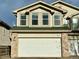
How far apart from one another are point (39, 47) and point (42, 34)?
2.03 metres

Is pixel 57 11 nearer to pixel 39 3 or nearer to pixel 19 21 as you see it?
pixel 39 3

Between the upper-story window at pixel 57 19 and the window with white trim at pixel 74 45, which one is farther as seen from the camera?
the upper-story window at pixel 57 19

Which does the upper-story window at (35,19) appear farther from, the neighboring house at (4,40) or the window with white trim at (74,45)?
the neighboring house at (4,40)

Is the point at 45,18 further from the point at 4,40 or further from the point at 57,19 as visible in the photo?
the point at 4,40

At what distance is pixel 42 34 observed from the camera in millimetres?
42250

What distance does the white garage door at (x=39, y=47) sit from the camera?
41656 millimetres

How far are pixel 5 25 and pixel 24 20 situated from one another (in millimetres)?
8387

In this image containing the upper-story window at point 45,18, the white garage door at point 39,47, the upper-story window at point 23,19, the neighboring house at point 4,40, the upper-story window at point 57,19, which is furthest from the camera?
the neighboring house at point 4,40

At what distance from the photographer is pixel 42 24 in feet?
143

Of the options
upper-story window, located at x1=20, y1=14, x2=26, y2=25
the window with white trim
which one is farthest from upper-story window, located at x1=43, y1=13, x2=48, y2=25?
the window with white trim

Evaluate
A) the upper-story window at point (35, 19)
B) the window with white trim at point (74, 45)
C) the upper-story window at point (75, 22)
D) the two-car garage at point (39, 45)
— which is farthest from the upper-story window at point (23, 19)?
the upper-story window at point (75, 22)

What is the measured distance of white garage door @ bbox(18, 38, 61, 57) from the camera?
41.7 m

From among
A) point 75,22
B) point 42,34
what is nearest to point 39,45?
point 42,34

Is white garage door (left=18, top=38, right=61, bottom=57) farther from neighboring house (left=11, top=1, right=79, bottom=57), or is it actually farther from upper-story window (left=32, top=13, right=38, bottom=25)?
upper-story window (left=32, top=13, right=38, bottom=25)
